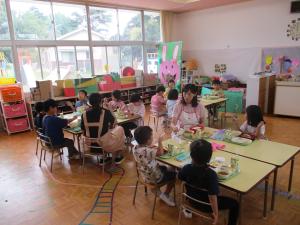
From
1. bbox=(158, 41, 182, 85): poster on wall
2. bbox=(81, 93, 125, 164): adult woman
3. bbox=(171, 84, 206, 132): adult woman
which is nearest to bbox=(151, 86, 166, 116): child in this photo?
bbox=(171, 84, 206, 132): adult woman

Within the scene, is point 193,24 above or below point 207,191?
above

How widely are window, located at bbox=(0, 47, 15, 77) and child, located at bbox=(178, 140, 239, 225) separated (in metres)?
6.10

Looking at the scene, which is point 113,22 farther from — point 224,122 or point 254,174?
point 254,174

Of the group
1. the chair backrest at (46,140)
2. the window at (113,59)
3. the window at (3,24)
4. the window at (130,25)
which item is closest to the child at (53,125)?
the chair backrest at (46,140)

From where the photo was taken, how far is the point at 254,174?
208 cm

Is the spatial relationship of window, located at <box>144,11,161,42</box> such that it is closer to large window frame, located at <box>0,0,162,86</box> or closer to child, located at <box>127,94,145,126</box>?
large window frame, located at <box>0,0,162,86</box>

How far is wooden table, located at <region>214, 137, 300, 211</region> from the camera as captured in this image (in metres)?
2.32

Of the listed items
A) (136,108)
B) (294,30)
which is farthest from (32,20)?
(294,30)

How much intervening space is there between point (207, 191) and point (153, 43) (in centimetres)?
824

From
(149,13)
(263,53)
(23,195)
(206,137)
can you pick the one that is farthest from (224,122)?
(149,13)

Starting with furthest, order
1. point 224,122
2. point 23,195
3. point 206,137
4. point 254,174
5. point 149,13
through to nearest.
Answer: point 149,13 → point 224,122 → point 23,195 → point 206,137 → point 254,174

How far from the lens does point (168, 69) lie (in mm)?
8523

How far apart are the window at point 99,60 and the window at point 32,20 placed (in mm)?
1502

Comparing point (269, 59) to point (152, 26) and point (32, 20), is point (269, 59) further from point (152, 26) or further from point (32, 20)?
point (32, 20)
